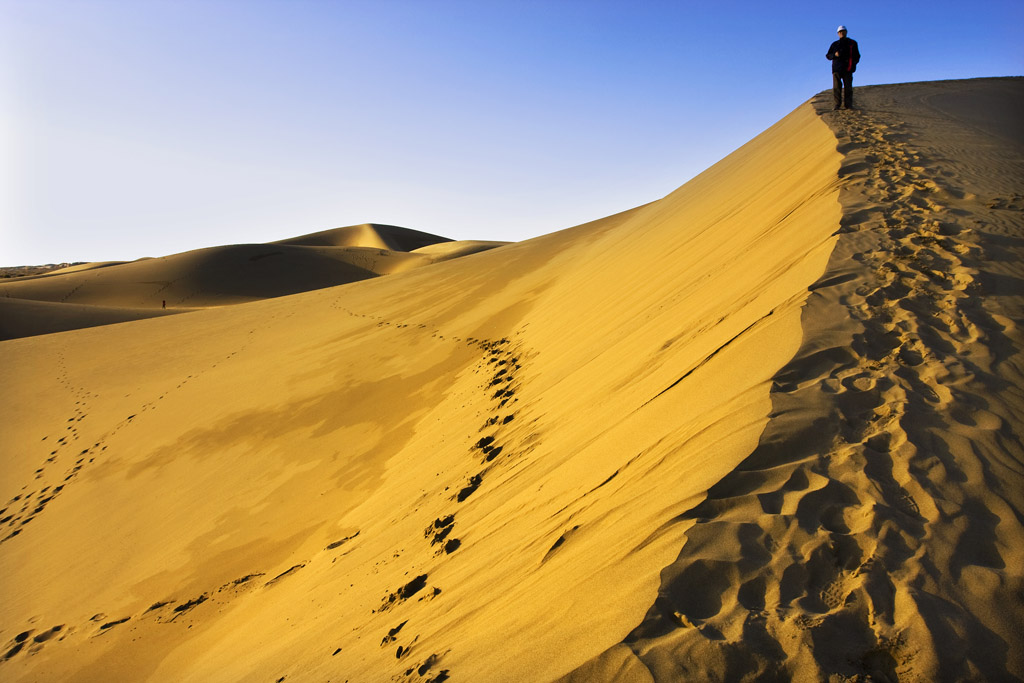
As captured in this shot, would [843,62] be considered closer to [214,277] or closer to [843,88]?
[843,88]

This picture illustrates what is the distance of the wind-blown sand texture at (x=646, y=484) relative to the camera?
1.98 m

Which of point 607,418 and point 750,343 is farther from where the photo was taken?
point 607,418

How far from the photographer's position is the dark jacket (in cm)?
1013

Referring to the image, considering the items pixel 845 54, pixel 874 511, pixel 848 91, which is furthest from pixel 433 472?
pixel 848 91

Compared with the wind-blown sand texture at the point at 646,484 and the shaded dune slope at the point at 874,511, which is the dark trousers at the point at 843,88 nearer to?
the wind-blown sand texture at the point at 646,484

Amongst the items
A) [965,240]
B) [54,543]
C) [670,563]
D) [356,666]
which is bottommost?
[54,543]

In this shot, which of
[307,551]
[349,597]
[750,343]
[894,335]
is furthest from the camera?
[307,551]

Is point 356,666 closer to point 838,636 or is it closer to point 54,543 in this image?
point 838,636

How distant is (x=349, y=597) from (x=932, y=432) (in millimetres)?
2954

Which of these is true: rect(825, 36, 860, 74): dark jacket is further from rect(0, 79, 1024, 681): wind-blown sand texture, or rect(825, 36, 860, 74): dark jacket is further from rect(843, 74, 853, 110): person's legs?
rect(0, 79, 1024, 681): wind-blown sand texture

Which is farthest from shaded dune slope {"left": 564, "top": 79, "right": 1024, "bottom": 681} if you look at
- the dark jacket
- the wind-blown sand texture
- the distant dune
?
the distant dune

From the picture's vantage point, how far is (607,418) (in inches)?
147

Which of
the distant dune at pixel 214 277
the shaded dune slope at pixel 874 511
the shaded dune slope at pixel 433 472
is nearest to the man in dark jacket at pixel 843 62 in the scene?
the shaded dune slope at pixel 433 472

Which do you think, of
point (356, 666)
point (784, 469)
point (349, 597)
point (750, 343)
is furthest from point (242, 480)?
point (784, 469)
